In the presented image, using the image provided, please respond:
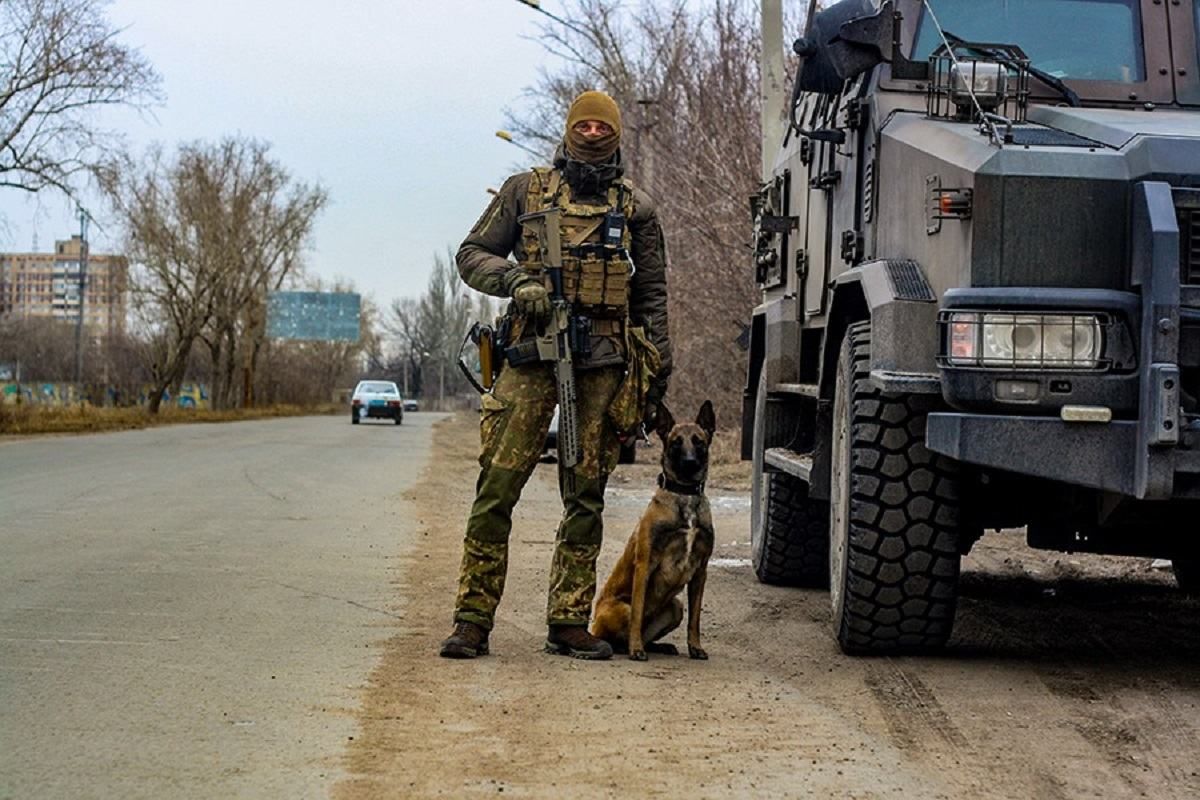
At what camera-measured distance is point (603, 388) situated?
253 inches

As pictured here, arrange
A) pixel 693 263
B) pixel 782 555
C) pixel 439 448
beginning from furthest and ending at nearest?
pixel 439 448, pixel 693 263, pixel 782 555

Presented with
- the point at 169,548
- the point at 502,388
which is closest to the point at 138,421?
the point at 169,548

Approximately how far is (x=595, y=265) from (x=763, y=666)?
5.29 feet

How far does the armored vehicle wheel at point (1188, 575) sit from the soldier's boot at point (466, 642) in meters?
3.84

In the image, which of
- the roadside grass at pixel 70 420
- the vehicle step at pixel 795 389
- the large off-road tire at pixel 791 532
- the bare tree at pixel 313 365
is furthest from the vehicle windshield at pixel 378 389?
the vehicle step at pixel 795 389

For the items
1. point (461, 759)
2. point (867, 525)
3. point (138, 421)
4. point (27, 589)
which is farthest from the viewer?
point (138, 421)

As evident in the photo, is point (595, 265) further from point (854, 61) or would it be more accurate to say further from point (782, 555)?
point (782, 555)

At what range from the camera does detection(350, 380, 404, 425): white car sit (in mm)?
51250

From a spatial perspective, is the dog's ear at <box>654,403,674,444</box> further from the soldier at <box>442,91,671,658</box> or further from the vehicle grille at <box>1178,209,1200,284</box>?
the vehicle grille at <box>1178,209,1200,284</box>

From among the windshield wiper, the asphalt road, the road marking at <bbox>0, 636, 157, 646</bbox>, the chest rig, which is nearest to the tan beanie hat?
the chest rig

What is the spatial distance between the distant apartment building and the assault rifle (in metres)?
29.1

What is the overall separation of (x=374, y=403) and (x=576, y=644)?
150 ft

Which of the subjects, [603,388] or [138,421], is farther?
[138,421]

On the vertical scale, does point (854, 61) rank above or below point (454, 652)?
above
